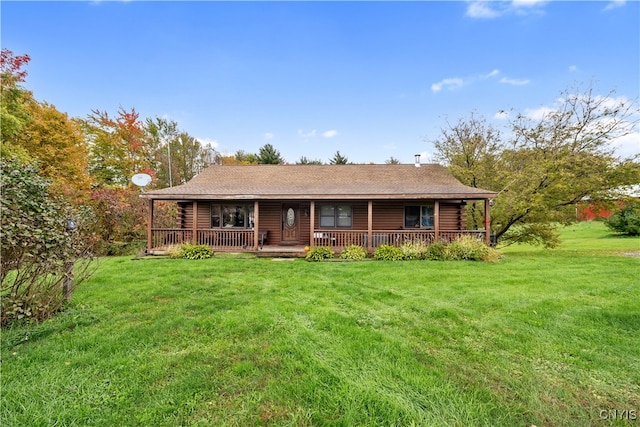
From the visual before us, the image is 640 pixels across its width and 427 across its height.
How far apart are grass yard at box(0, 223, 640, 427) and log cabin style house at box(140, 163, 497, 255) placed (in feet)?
18.1

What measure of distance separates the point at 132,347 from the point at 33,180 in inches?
113

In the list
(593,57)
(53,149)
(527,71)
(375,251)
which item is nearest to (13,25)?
(53,149)

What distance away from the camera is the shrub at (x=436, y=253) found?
1012 cm

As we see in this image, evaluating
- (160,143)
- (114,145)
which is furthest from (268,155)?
(114,145)

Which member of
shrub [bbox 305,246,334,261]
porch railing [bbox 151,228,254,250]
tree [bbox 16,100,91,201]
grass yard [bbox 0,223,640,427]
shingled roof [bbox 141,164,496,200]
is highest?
tree [bbox 16,100,91,201]

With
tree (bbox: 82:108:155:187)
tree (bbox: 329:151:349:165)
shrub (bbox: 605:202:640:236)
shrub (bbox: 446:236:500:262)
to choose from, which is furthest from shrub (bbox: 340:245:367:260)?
tree (bbox: 329:151:349:165)

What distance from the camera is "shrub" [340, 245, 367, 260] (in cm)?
1049

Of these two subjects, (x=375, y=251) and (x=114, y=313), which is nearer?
(x=114, y=313)

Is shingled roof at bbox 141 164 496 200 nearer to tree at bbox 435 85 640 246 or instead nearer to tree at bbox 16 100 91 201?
tree at bbox 435 85 640 246

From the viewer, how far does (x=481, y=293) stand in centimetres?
577

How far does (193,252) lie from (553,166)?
16.5 meters

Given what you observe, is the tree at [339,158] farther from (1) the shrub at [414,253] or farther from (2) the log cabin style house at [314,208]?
(1) the shrub at [414,253]

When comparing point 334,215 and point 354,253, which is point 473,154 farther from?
point 354,253

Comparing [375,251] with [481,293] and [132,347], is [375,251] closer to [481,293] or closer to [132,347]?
[481,293]
